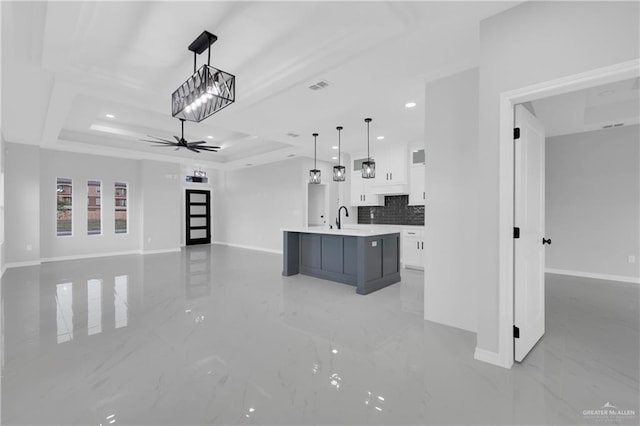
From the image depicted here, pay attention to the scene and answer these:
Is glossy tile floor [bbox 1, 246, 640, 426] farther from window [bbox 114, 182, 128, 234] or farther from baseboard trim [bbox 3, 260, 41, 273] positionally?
window [bbox 114, 182, 128, 234]

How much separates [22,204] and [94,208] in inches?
56.7

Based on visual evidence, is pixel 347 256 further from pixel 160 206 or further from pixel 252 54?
pixel 160 206

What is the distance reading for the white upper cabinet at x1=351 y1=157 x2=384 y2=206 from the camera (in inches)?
288

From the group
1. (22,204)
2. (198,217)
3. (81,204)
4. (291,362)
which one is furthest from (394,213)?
(22,204)

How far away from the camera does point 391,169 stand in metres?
6.77

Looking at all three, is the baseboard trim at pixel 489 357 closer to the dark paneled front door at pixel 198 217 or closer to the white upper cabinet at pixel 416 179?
the white upper cabinet at pixel 416 179

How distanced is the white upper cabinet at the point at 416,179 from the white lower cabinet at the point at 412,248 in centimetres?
74

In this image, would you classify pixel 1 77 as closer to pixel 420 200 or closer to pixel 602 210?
pixel 420 200

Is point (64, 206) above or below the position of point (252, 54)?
below

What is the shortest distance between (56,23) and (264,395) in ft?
11.1

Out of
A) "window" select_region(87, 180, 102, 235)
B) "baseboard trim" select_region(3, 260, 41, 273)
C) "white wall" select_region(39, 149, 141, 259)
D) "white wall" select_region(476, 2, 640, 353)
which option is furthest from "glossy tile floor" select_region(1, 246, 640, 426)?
"window" select_region(87, 180, 102, 235)

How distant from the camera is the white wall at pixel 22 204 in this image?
6199 mm

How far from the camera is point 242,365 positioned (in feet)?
7.36

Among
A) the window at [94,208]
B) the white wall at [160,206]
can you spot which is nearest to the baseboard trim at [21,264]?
the window at [94,208]
